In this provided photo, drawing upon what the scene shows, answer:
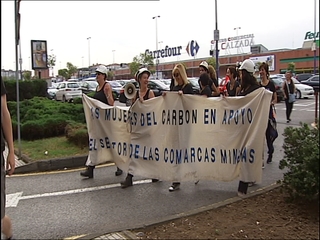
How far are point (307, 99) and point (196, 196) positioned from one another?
22076 millimetres

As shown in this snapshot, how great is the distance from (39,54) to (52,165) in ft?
53.7

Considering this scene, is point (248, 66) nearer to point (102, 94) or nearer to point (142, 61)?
point (102, 94)

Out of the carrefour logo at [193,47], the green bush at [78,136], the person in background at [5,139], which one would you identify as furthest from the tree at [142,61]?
the person in background at [5,139]

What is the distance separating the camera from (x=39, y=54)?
2256cm

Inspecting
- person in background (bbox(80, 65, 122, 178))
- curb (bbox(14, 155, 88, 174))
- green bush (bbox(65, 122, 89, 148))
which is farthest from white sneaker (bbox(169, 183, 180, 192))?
green bush (bbox(65, 122, 89, 148))

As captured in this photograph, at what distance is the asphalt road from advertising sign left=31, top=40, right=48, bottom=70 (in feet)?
53.3

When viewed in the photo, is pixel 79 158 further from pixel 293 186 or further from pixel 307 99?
pixel 307 99

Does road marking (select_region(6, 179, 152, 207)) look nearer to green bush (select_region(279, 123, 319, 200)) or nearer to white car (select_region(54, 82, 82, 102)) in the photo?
green bush (select_region(279, 123, 319, 200))

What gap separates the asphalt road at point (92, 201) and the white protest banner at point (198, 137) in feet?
1.12

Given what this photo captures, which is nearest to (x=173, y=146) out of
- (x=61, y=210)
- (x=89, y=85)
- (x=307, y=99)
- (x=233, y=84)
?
(x=61, y=210)

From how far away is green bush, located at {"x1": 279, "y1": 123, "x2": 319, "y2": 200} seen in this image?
14.3ft

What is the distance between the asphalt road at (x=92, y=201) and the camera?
4.66 meters

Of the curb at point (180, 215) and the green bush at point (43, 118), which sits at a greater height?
the green bush at point (43, 118)

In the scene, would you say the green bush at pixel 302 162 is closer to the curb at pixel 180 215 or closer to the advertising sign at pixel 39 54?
the curb at pixel 180 215
